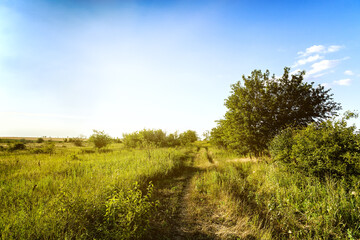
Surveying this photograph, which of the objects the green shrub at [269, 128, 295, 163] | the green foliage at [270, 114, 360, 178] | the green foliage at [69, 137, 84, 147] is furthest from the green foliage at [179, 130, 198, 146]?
the green foliage at [270, 114, 360, 178]

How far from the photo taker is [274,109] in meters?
13.8

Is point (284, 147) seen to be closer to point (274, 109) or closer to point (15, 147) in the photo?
point (274, 109)

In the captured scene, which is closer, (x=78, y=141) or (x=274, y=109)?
(x=274, y=109)

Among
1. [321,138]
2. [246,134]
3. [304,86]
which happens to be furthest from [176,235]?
[304,86]

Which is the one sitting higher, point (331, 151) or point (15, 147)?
point (331, 151)

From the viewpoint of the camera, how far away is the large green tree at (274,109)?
44.3 ft

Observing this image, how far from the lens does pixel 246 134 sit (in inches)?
533

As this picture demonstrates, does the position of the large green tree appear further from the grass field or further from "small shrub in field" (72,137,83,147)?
"small shrub in field" (72,137,83,147)

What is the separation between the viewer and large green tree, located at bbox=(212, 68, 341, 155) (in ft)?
44.3

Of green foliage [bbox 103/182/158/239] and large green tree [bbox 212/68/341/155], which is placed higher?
large green tree [bbox 212/68/341/155]

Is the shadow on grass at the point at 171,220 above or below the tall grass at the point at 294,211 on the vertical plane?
below

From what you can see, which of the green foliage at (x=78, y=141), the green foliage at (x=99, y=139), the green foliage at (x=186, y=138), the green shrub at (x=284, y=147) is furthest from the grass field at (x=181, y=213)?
the green foliage at (x=78, y=141)

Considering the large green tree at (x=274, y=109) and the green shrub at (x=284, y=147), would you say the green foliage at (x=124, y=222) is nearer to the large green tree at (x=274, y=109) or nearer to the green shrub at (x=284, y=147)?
the green shrub at (x=284, y=147)

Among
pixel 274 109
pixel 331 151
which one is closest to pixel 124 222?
pixel 331 151
